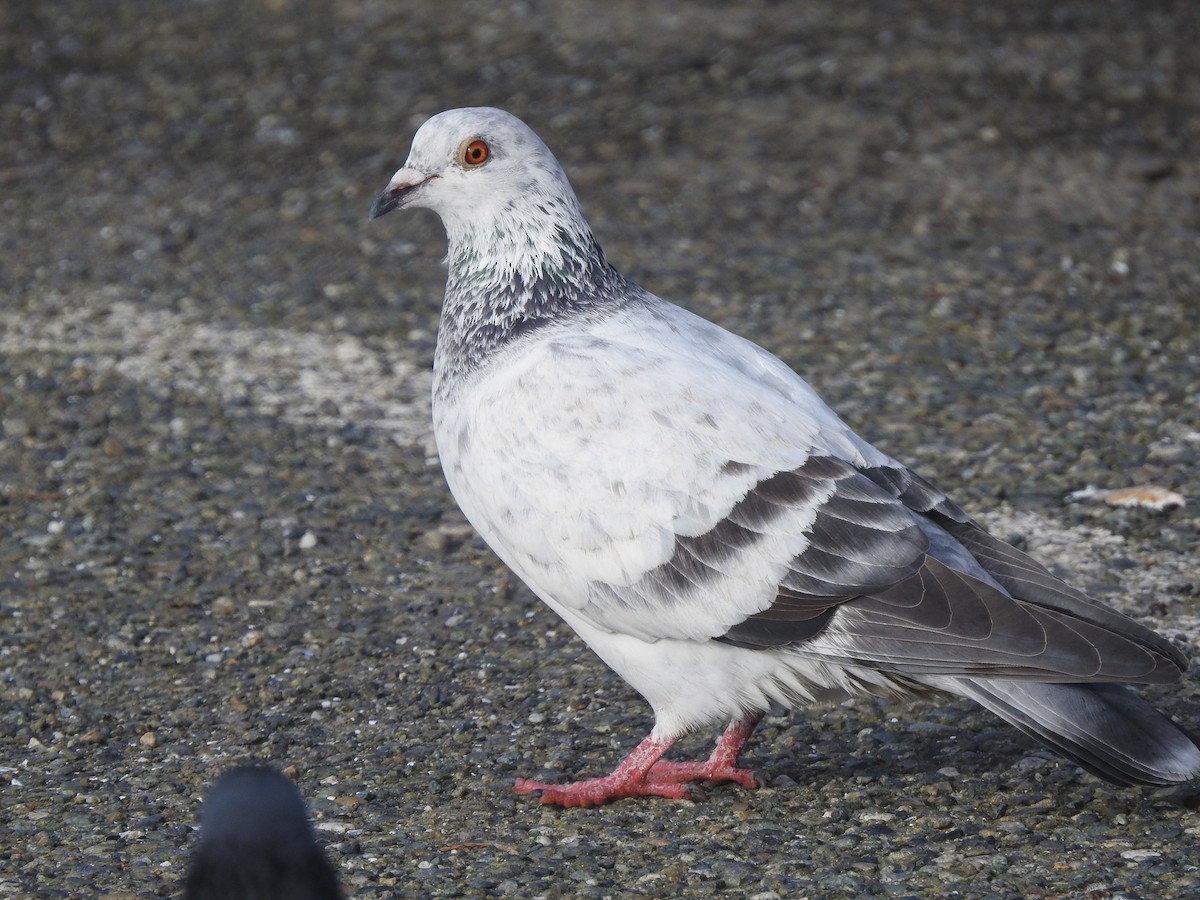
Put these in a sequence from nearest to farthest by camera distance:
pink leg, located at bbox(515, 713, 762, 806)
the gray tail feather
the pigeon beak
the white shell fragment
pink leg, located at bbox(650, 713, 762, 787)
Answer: the gray tail feather → pink leg, located at bbox(515, 713, 762, 806) → pink leg, located at bbox(650, 713, 762, 787) → the pigeon beak → the white shell fragment

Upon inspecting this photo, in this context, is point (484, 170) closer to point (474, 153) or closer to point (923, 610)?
point (474, 153)

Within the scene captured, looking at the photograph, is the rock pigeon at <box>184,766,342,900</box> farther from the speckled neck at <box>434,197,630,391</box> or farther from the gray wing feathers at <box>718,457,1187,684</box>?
the speckled neck at <box>434,197,630,391</box>

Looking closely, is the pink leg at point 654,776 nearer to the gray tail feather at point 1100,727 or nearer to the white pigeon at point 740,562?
the white pigeon at point 740,562

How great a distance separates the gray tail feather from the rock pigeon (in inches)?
73.4

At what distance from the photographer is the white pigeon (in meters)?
3.74

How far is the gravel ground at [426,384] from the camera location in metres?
4.07

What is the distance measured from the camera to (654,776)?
4.40 m

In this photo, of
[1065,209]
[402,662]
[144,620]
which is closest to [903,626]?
[402,662]

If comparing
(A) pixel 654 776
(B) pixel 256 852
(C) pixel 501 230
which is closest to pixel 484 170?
(C) pixel 501 230

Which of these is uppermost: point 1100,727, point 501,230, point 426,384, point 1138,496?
point 501,230

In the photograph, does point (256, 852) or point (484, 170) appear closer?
point (256, 852)

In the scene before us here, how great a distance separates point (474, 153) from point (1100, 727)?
235cm

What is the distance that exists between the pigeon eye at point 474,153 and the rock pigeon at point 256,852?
2.49m

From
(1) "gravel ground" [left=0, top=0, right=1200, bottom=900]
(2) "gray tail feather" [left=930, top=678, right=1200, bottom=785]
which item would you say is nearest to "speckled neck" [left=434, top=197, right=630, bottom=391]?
(1) "gravel ground" [left=0, top=0, right=1200, bottom=900]
